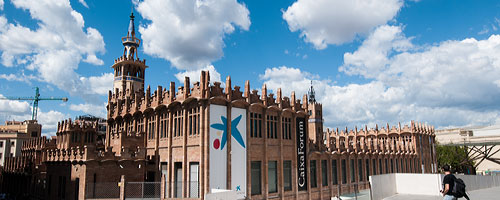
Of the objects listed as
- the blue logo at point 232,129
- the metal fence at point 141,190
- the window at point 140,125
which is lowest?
the metal fence at point 141,190

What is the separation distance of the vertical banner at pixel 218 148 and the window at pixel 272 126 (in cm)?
539

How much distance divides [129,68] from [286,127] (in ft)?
110

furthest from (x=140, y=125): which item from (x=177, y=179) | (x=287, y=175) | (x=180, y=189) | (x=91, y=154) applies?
(x=287, y=175)

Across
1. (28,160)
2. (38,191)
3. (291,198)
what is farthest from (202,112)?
(28,160)

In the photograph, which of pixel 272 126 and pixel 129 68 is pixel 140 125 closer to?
pixel 272 126

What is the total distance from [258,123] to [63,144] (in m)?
28.4

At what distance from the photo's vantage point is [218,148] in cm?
2731

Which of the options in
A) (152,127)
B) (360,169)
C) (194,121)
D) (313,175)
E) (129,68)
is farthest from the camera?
(129,68)

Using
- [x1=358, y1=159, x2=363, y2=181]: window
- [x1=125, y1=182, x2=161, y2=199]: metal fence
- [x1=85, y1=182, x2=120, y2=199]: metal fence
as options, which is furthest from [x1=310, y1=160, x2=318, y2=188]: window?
[x1=85, y1=182, x2=120, y2=199]: metal fence

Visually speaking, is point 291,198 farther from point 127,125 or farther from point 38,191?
point 38,191

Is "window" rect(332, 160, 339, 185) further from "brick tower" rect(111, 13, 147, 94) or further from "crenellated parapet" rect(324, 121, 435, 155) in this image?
"brick tower" rect(111, 13, 147, 94)

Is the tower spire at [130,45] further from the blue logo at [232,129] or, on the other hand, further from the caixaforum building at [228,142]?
the blue logo at [232,129]

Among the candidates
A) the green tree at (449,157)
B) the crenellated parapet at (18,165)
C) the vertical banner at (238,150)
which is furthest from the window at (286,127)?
the green tree at (449,157)

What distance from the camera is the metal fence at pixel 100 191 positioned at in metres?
26.3
